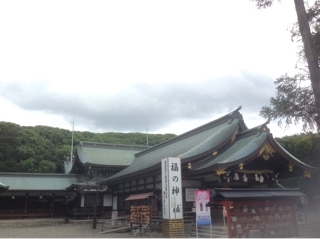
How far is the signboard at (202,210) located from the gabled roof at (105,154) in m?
17.2

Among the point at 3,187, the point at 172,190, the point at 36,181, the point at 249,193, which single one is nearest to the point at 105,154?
the point at 36,181

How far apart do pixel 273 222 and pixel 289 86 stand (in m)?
6.22

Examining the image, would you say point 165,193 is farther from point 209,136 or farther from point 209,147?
point 209,136

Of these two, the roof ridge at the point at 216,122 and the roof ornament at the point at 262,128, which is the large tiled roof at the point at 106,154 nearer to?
the roof ridge at the point at 216,122

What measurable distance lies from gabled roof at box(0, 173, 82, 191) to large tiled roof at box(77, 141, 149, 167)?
274 centimetres

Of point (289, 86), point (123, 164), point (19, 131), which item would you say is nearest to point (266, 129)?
point (289, 86)

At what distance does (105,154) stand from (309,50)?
2619 centimetres

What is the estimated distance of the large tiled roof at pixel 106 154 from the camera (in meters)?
29.8

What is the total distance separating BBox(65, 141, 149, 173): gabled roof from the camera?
29.6 m

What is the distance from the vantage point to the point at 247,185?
1659 cm

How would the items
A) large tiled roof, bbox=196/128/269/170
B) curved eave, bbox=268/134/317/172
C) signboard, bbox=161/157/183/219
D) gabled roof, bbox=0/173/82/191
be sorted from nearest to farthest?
signboard, bbox=161/157/183/219 → large tiled roof, bbox=196/128/269/170 → curved eave, bbox=268/134/317/172 → gabled roof, bbox=0/173/82/191

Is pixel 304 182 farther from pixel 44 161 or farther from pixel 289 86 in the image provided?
pixel 44 161

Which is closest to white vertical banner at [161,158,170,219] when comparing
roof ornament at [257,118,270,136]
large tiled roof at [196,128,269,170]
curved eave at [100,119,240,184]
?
curved eave at [100,119,240,184]

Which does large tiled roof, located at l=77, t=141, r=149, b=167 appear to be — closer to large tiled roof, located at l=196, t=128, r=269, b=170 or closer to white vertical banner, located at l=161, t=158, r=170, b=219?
white vertical banner, located at l=161, t=158, r=170, b=219
